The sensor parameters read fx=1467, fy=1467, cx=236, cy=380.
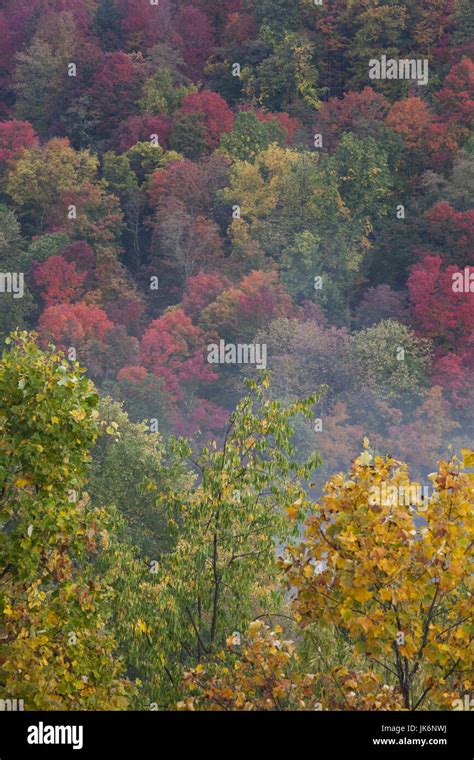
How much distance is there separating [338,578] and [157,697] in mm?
5645

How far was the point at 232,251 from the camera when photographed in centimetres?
8144

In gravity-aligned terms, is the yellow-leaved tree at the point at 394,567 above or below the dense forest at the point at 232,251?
below

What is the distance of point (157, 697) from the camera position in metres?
16.5

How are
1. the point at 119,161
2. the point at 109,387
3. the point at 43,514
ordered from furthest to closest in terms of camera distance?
the point at 119,161, the point at 109,387, the point at 43,514

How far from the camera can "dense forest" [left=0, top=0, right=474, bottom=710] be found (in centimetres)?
1766

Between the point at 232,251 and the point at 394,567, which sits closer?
the point at 394,567

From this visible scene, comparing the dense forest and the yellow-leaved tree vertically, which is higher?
the dense forest

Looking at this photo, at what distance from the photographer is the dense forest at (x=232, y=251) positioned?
17.7 m

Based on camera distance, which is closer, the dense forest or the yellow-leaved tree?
the yellow-leaved tree

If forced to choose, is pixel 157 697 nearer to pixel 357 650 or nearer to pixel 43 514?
pixel 43 514

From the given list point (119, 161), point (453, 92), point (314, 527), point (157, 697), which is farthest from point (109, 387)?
point (314, 527)

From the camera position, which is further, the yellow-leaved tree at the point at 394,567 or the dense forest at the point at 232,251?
the dense forest at the point at 232,251

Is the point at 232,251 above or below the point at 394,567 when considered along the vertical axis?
above

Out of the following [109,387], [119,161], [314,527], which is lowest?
[314,527]
